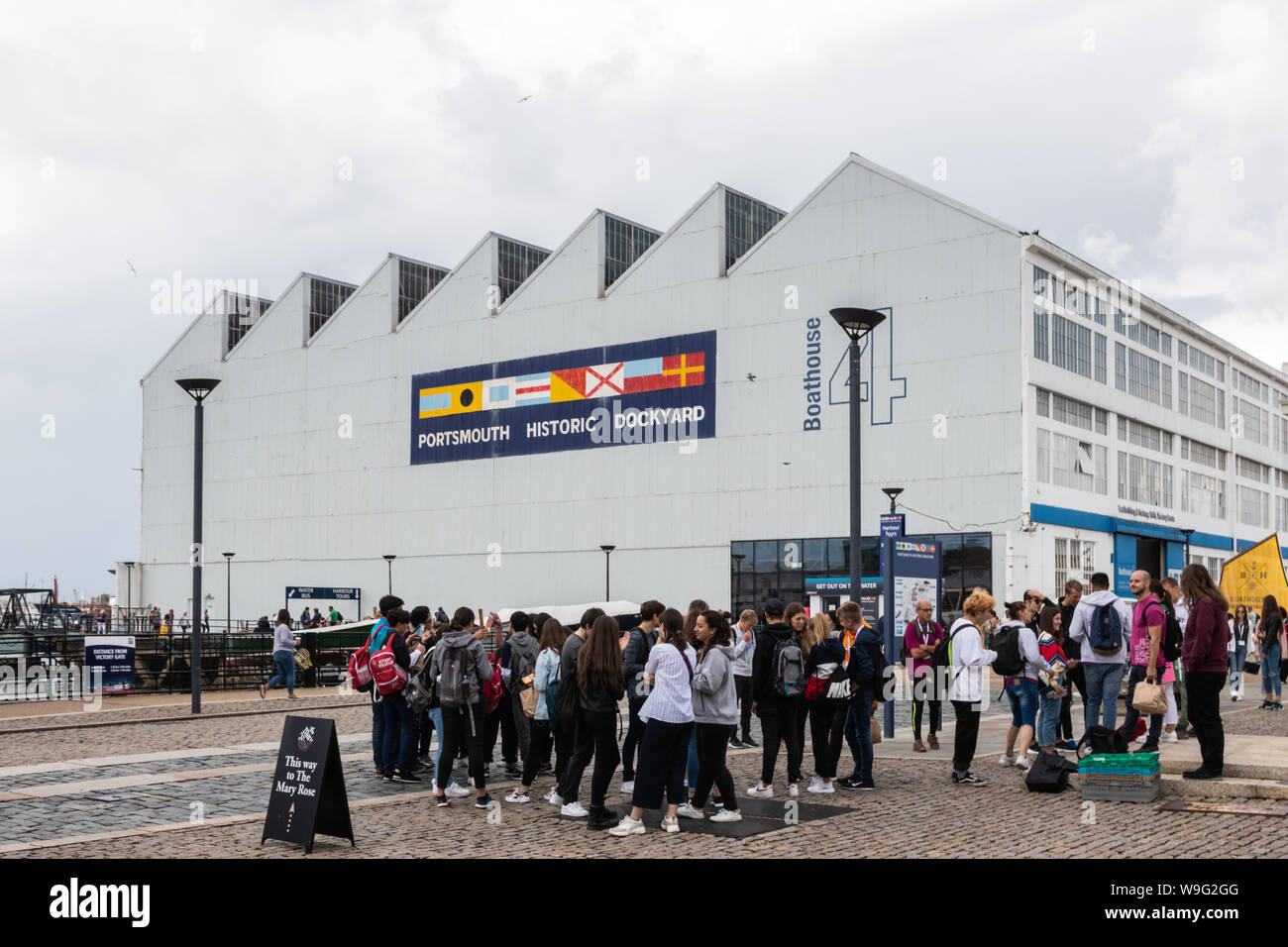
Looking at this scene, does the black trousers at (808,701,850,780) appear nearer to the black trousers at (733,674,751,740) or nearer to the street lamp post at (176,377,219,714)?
the black trousers at (733,674,751,740)

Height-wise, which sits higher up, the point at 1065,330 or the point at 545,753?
the point at 1065,330

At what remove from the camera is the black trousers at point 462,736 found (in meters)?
11.3

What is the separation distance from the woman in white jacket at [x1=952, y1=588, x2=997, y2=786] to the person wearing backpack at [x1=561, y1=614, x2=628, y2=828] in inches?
146

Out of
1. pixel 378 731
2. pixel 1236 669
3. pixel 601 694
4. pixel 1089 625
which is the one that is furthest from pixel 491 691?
pixel 1236 669

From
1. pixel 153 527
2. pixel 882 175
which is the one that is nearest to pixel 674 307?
pixel 882 175

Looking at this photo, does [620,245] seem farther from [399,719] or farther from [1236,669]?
[399,719]

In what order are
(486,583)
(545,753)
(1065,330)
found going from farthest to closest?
(486,583) → (1065,330) → (545,753)

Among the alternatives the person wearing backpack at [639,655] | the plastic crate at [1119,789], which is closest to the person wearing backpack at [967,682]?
the plastic crate at [1119,789]

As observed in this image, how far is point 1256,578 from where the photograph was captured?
2834 centimetres

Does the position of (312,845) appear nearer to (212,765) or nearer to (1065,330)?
(212,765)

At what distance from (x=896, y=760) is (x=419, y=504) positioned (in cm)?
4781

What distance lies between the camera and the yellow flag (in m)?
27.5

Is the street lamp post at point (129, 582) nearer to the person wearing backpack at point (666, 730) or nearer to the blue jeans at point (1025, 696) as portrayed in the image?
the blue jeans at point (1025, 696)
